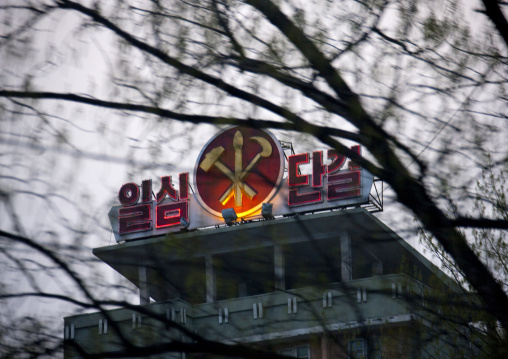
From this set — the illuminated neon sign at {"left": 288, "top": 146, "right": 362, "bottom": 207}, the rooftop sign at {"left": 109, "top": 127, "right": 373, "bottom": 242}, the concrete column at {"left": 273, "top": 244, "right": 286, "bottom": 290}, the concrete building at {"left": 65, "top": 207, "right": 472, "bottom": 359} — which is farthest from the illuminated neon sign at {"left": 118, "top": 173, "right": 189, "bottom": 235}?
the concrete column at {"left": 273, "top": 244, "right": 286, "bottom": 290}

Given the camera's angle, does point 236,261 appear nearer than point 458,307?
Yes

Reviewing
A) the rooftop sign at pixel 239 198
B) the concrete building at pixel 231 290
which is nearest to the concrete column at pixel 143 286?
the concrete building at pixel 231 290

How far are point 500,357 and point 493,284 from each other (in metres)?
0.47

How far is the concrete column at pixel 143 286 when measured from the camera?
5.48 metres

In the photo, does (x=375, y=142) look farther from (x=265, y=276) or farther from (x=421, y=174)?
(x=265, y=276)

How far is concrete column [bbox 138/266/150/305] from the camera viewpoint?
18.0 feet

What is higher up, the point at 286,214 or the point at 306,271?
the point at 286,214

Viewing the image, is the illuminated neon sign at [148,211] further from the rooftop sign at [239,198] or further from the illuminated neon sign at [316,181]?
the illuminated neon sign at [316,181]

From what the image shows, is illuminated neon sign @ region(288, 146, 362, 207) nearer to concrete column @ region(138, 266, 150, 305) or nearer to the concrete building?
the concrete building

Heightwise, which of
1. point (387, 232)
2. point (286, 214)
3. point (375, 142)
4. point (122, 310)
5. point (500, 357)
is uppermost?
point (286, 214)

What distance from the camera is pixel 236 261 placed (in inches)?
221

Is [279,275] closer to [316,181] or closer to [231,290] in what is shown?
[231,290]

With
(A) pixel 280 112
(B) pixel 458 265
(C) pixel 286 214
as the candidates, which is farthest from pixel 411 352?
(C) pixel 286 214

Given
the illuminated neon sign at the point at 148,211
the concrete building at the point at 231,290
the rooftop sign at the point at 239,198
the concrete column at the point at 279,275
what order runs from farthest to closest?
the illuminated neon sign at the point at 148,211
the rooftop sign at the point at 239,198
the concrete column at the point at 279,275
the concrete building at the point at 231,290
